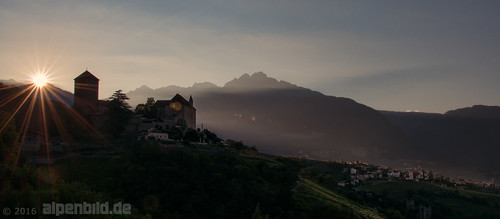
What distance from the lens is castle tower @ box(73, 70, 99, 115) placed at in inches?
3578

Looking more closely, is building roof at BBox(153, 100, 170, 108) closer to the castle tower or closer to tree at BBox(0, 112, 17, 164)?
the castle tower

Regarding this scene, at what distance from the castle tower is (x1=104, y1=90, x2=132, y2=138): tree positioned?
7.96m

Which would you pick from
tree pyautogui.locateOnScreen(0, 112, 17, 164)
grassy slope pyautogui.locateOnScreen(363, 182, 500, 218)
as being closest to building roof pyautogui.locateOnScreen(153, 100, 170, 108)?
tree pyautogui.locateOnScreen(0, 112, 17, 164)

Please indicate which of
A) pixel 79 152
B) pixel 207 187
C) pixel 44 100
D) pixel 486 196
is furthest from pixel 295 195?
pixel 486 196

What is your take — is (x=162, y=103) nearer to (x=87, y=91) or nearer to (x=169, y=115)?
(x=169, y=115)

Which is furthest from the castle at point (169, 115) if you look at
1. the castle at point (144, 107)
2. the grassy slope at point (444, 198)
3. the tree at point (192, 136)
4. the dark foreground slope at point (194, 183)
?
the grassy slope at point (444, 198)

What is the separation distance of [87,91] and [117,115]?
13.3 meters

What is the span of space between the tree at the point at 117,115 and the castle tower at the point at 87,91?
796 cm

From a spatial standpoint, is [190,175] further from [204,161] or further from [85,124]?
[85,124]

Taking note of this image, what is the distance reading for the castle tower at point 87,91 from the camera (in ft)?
298

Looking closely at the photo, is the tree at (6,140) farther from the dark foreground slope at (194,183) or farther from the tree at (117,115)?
the tree at (117,115)

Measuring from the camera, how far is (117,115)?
82938mm

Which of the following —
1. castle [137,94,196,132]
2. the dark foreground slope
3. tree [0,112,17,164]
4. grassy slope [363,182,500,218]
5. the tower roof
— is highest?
the tower roof

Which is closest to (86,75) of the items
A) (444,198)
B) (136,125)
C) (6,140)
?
(136,125)
